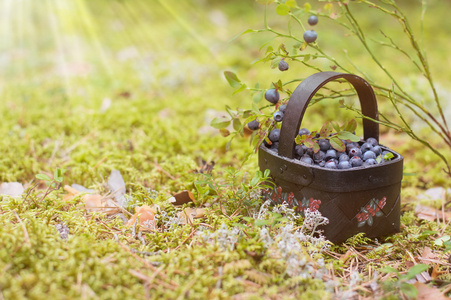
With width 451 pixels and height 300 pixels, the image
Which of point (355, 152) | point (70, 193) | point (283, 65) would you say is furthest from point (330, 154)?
point (70, 193)

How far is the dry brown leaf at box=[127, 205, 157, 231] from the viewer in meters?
1.66

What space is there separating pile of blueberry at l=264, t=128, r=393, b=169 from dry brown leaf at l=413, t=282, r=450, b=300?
0.50 meters

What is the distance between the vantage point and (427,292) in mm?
1345

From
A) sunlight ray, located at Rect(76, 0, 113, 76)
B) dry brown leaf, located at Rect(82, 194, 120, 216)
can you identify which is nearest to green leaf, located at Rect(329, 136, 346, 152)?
dry brown leaf, located at Rect(82, 194, 120, 216)

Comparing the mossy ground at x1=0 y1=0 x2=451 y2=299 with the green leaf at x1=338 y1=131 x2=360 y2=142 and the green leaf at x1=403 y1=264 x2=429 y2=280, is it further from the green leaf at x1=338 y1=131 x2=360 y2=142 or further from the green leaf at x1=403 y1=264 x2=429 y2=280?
the green leaf at x1=338 y1=131 x2=360 y2=142

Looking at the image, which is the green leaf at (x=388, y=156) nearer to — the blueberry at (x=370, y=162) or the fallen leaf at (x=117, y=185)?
the blueberry at (x=370, y=162)

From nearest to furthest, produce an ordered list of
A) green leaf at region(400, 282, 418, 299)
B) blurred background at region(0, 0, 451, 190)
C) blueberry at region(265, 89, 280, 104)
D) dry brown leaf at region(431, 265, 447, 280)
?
green leaf at region(400, 282, 418, 299) < dry brown leaf at region(431, 265, 447, 280) < blueberry at region(265, 89, 280, 104) < blurred background at region(0, 0, 451, 190)

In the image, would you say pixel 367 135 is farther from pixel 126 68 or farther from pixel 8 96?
pixel 126 68

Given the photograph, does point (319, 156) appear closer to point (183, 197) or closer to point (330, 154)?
point (330, 154)

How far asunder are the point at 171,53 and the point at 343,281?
4.59 metres

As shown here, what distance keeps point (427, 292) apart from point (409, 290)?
0.13 metres

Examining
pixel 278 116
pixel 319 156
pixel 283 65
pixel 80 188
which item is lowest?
pixel 80 188

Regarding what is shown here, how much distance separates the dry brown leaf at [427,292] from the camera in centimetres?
132

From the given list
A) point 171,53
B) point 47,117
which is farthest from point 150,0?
point 47,117
